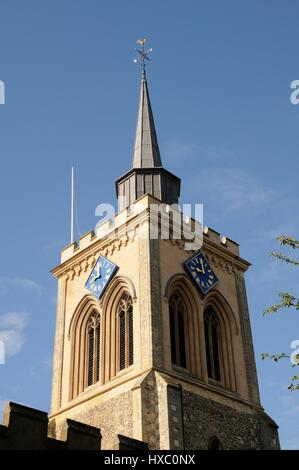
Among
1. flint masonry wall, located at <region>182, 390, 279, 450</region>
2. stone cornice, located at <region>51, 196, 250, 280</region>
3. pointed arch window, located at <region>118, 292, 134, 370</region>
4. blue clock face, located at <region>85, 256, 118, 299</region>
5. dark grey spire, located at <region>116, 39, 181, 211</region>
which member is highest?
dark grey spire, located at <region>116, 39, 181, 211</region>

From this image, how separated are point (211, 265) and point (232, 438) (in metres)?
7.09

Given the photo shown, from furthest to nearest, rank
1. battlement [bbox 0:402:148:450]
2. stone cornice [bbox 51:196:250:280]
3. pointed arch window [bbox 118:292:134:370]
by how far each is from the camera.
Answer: stone cornice [bbox 51:196:250:280], pointed arch window [bbox 118:292:134:370], battlement [bbox 0:402:148:450]

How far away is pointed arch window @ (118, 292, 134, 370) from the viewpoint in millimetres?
26406

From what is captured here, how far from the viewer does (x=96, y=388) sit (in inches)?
1053

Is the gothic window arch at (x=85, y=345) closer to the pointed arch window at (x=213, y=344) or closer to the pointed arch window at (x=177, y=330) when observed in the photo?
the pointed arch window at (x=177, y=330)

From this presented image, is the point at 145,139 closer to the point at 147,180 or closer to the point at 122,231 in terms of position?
the point at 147,180

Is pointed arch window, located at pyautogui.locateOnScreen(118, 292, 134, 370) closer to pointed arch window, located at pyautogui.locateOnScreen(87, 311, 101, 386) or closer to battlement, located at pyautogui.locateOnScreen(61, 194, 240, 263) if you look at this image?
pointed arch window, located at pyautogui.locateOnScreen(87, 311, 101, 386)

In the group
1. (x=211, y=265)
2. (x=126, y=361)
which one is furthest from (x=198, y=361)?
(x=211, y=265)

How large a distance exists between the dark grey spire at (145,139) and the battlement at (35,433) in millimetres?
17347

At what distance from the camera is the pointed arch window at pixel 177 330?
26.5 metres

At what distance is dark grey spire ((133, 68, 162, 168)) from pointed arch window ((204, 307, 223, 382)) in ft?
22.9

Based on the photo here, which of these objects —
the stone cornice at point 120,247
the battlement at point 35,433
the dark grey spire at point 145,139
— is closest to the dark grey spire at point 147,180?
the dark grey spire at point 145,139

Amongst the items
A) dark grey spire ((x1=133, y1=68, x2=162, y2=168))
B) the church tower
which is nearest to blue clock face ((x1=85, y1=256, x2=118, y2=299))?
the church tower

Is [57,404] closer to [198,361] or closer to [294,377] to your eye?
[198,361]
